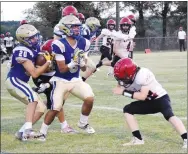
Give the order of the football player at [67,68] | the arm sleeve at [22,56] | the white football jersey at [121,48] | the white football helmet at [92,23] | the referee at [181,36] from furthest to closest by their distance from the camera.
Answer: the referee at [181,36], the white football jersey at [121,48], the white football helmet at [92,23], the football player at [67,68], the arm sleeve at [22,56]

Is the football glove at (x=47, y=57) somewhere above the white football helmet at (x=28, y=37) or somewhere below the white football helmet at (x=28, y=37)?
below

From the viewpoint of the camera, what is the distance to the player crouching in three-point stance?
630cm

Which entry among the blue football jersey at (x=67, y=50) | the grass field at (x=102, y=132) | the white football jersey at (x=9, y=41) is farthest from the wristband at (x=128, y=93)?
the white football jersey at (x=9, y=41)

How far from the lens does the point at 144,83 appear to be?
6355mm

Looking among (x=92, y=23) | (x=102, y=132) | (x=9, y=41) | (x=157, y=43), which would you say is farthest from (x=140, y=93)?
(x=157, y=43)

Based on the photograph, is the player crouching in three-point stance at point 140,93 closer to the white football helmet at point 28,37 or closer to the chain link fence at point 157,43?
the white football helmet at point 28,37

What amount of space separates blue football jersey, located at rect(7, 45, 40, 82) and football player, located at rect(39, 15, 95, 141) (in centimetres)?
32

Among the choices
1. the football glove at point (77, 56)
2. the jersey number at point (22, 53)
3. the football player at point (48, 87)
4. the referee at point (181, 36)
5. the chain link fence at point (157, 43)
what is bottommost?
the chain link fence at point (157, 43)

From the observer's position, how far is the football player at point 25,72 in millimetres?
7168

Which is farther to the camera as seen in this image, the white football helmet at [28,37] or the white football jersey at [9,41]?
the white football jersey at [9,41]

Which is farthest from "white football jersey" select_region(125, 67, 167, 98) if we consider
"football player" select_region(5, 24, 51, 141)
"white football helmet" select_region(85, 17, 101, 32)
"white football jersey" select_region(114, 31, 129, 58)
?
"white football jersey" select_region(114, 31, 129, 58)

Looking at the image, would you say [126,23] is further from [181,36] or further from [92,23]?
[181,36]

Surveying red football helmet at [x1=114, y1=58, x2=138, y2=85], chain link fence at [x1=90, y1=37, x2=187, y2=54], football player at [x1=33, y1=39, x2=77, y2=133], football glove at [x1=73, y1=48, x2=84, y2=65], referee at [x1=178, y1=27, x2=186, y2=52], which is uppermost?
football glove at [x1=73, y1=48, x2=84, y2=65]

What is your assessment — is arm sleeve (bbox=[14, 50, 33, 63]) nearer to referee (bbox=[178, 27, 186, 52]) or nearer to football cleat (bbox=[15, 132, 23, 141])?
football cleat (bbox=[15, 132, 23, 141])
